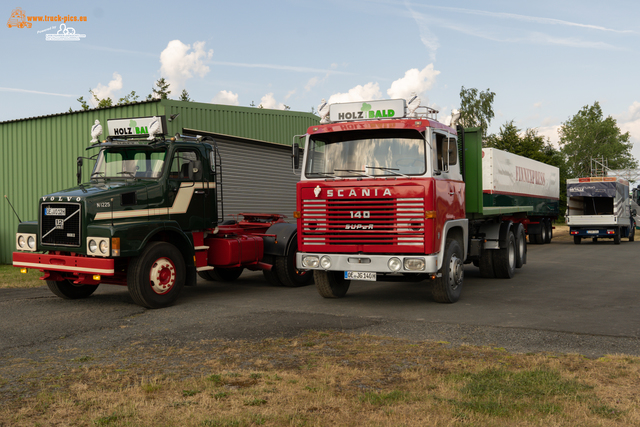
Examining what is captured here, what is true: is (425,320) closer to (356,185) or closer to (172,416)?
(356,185)

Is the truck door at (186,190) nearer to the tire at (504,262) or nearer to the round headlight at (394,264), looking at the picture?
the round headlight at (394,264)

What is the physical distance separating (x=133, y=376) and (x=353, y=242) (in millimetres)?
4526

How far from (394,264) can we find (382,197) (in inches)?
40.6

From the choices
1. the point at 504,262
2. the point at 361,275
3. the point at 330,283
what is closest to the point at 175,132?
the point at 330,283

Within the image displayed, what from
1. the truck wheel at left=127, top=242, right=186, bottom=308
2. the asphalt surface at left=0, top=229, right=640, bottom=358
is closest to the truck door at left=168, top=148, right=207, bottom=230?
the truck wheel at left=127, top=242, right=186, bottom=308

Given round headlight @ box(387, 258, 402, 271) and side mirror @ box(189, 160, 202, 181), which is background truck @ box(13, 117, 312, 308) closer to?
side mirror @ box(189, 160, 202, 181)

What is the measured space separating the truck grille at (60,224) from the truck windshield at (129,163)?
109 centimetres

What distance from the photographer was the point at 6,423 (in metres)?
4.25

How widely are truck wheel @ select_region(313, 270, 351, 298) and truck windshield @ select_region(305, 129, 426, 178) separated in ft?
5.88

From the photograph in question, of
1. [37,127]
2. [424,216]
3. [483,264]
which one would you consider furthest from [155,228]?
[37,127]

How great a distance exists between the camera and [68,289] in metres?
10.6

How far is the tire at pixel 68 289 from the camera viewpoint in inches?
411

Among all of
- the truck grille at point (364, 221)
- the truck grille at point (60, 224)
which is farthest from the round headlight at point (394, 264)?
the truck grille at point (60, 224)

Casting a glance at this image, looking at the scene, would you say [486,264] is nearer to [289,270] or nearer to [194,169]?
[289,270]
